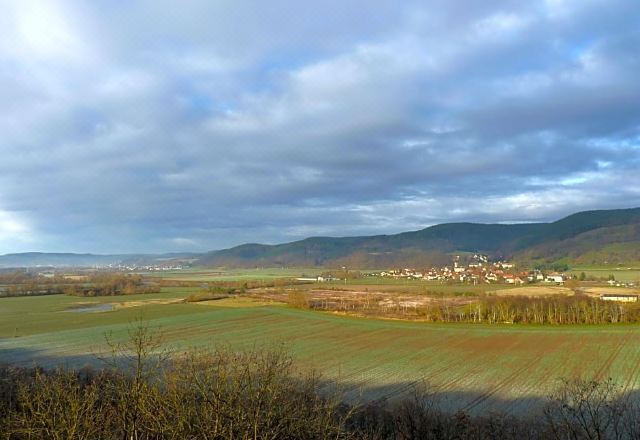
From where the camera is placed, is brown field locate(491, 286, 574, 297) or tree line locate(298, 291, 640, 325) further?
brown field locate(491, 286, 574, 297)

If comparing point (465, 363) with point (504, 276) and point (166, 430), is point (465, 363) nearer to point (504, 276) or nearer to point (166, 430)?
point (166, 430)

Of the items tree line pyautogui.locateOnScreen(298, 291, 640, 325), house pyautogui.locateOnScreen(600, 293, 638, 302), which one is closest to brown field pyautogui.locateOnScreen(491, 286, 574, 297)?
house pyautogui.locateOnScreen(600, 293, 638, 302)

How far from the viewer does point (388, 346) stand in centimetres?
5225

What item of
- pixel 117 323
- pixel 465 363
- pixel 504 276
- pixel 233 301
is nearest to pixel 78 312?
pixel 117 323

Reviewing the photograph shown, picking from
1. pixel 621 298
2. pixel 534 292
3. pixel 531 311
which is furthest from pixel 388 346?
pixel 534 292

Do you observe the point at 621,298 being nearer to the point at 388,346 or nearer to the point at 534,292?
the point at 534,292

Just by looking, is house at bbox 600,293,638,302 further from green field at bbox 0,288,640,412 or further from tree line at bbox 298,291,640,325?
green field at bbox 0,288,640,412

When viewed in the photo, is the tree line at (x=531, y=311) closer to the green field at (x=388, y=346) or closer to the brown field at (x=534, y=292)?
the green field at (x=388, y=346)

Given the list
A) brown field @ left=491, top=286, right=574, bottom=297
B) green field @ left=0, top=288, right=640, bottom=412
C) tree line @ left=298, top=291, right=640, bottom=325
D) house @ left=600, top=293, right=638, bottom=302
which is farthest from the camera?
brown field @ left=491, top=286, right=574, bottom=297

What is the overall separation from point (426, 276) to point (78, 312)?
5345 inches

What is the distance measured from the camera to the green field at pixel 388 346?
3528 centimetres

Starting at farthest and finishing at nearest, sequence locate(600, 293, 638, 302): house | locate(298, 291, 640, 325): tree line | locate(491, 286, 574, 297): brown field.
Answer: locate(491, 286, 574, 297): brown field
locate(600, 293, 638, 302): house
locate(298, 291, 640, 325): tree line

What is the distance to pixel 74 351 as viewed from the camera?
51625 mm

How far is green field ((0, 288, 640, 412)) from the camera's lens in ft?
116
